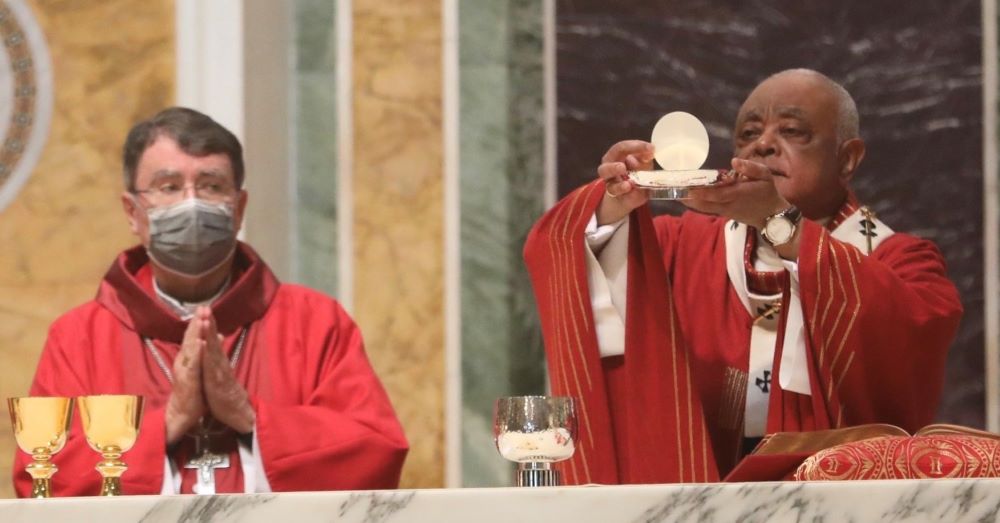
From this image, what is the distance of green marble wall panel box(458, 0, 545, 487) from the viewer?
6.47m

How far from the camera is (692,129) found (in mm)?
4332

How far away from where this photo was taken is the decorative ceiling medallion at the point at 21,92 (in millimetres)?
6637

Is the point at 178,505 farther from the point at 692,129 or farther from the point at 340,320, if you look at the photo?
the point at 340,320

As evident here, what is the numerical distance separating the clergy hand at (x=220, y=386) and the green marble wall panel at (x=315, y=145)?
5.66ft

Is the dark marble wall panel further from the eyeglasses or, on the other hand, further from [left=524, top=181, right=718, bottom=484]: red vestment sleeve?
[left=524, top=181, right=718, bottom=484]: red vestment sleeve

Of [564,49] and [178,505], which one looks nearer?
[178,505]

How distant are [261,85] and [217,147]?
4.00 ft

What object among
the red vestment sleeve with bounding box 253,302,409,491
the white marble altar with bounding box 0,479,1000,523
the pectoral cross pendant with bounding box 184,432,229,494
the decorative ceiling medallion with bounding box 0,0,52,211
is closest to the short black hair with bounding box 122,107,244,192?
the red vestment sleeve with bounding box 253,302,409,491

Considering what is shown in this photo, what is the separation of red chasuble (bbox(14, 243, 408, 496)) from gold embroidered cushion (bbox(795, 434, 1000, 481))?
1689 mm

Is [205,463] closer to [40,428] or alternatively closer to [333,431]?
[333,431]

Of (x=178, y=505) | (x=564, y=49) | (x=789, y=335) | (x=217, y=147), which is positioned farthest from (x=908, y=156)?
(x=178, y=505)

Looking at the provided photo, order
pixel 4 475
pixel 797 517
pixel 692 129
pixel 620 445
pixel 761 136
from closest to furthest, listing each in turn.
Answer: pixel 797 517, pixel 692 129, pixel 620 445, pixel 761 136, pixel 4 475

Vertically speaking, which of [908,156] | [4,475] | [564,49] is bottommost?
[4,475]

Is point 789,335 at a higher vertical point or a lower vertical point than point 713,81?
lower
